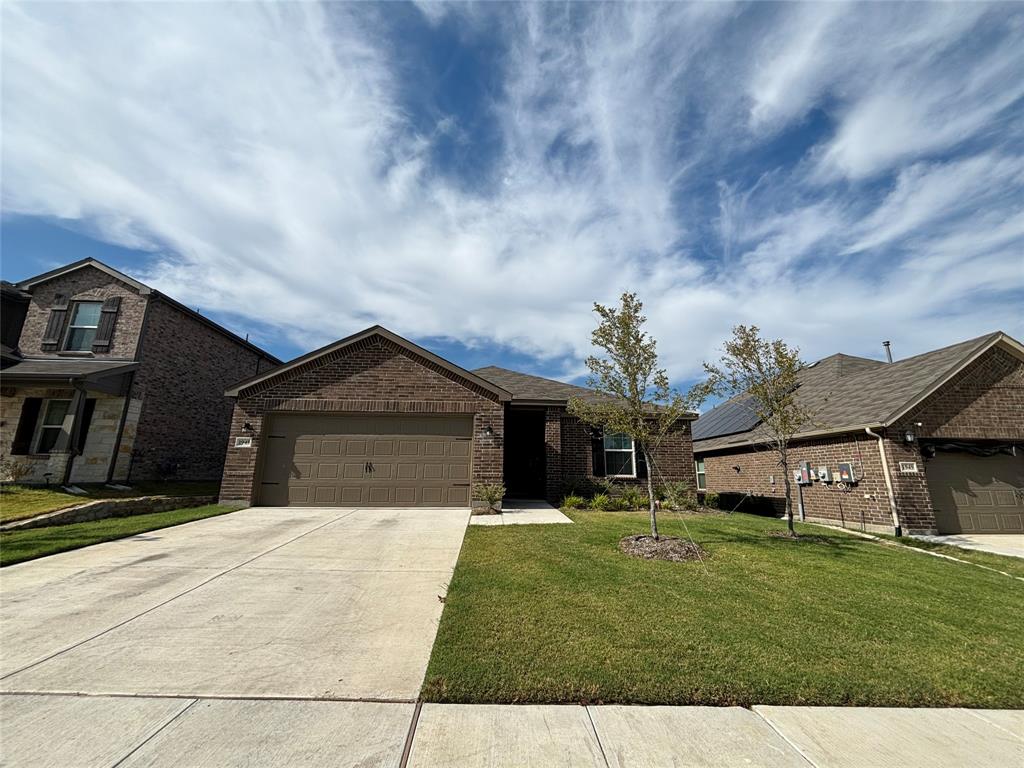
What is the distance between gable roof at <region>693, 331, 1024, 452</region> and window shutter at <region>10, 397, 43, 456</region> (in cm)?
1931

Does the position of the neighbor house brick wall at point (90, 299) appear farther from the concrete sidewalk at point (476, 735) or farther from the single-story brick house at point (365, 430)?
the concrete sidewalk at point (476, 735)

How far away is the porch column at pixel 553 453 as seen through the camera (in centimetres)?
1366

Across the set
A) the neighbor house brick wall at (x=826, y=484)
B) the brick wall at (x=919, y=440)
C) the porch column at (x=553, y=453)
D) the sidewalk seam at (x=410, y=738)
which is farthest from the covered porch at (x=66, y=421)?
the brick wall at (x=919, y=440)

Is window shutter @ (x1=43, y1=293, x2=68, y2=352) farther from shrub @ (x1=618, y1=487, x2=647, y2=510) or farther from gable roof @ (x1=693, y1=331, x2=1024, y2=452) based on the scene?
gable roof @ (x1=693, y1=331, x2=1024, y2=452)

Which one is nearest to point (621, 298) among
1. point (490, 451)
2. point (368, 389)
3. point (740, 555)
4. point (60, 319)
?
point (740, 555)

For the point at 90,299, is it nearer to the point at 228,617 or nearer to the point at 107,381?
the point at 107,381

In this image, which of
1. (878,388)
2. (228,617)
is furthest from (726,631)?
(878,388)

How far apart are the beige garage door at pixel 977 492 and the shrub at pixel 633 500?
7.06m

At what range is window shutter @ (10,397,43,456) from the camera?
484 inches

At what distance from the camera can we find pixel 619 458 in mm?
14375

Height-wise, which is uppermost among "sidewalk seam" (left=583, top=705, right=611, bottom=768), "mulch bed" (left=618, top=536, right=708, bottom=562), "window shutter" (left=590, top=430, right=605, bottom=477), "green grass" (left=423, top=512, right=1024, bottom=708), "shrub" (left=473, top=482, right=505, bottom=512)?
"window shutter" (left=590, top=430, right=605, bottom=477)

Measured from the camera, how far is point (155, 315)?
14633 mm

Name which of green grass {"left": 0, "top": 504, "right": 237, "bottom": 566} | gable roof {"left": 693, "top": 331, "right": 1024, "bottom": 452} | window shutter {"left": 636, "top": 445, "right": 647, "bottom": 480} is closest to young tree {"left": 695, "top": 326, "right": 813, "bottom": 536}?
gable roof {"left": 693, "top": 331, "right": 1024, "bottom": 452}

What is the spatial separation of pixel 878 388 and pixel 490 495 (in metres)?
12.2
